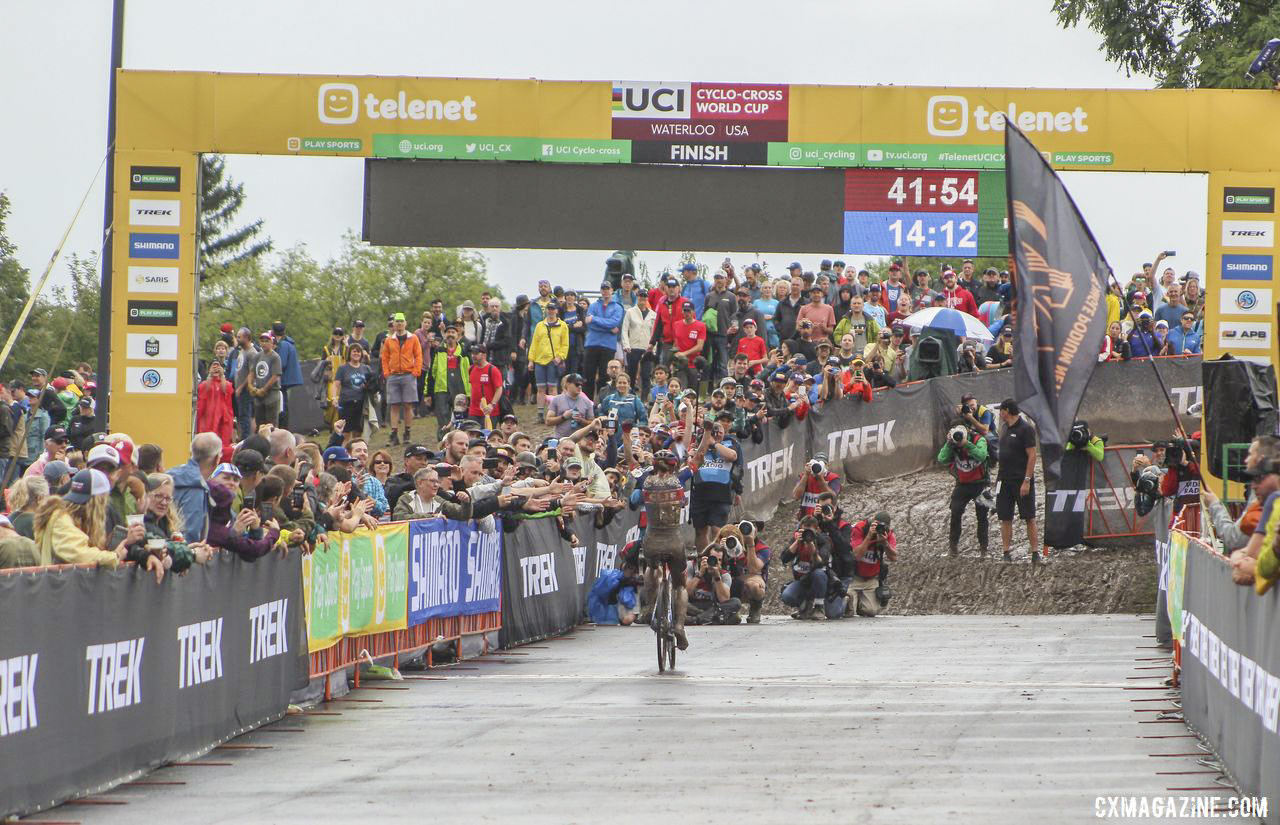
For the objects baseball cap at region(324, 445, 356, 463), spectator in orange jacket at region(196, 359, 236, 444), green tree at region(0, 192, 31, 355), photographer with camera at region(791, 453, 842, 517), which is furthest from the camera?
green tree at region(0, 192, 31, 355)

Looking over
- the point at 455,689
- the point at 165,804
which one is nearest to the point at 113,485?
the point at 165,804

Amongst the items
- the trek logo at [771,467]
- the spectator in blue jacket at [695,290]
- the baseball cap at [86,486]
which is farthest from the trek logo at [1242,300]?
the baseball cap at [86,486]

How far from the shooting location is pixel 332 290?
90.5m

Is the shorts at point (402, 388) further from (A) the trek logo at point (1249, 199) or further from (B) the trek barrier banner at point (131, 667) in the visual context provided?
(B) the trek barrier banner at point (131, 667)

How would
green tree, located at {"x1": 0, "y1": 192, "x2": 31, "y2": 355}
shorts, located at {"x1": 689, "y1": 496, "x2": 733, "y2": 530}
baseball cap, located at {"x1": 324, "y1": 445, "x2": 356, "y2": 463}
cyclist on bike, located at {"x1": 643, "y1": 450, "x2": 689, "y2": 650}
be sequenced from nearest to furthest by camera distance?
baseball cap, located at {"x1": 324, "y1": 445, "x2": 356, "y2": 463} < cyclist on bike, located at {"x1": 643, "y1": 450, "x2": 689, "y2": 650} < shorts, located at {"x1": 689, "y1": 496, "x2": 733, "y2": 530} < green tree, located at {"x1": 0, "y1": 192, "x2": 31, "y2": 355}

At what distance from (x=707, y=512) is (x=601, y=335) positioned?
6.68 m

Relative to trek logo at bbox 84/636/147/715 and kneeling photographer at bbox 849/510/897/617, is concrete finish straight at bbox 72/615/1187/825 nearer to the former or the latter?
trek logo at bbox 84/636/147/715

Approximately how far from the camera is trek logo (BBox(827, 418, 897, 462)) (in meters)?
28.5

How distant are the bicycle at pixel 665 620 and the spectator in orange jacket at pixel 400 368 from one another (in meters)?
12.4

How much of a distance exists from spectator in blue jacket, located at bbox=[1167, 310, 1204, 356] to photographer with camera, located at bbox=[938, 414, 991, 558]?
20.0 ft

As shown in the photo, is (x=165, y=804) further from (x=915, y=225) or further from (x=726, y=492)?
(x=726, y=492)

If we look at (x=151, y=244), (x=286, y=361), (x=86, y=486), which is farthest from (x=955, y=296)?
(x=86, y=486)

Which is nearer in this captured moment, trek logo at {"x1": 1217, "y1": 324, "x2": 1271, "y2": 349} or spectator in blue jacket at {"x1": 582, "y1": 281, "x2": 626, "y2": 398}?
trek logo at {"x1": 1217, "y1": 324, "x2": 1271, "y2": 349}

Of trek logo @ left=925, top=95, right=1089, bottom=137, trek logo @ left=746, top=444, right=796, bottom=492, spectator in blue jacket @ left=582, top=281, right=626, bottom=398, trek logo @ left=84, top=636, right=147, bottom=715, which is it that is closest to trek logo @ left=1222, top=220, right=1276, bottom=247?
trek logo @ left=925, top=95, right=1089, bottom=137
